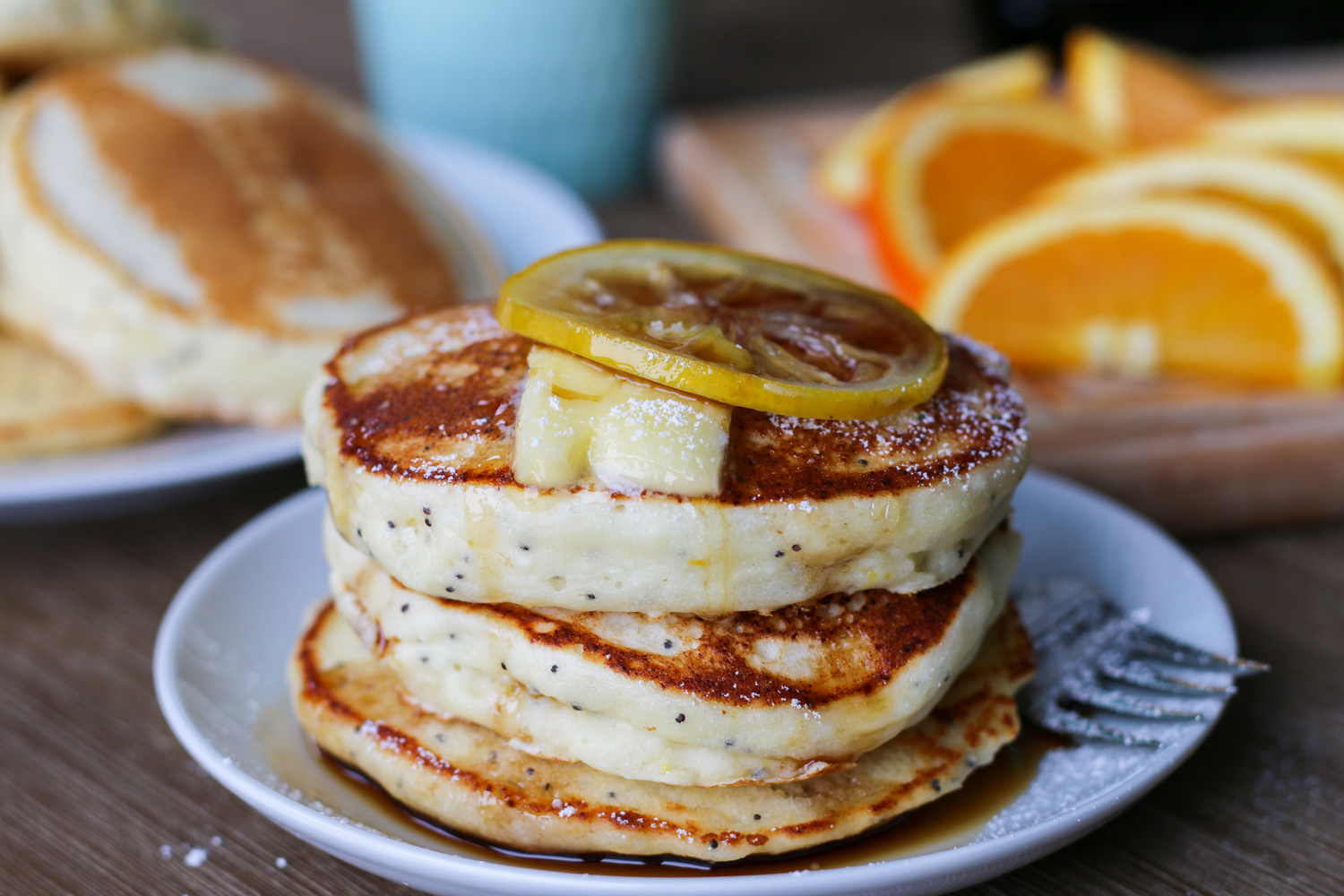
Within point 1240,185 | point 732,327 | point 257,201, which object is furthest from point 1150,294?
point 257,201

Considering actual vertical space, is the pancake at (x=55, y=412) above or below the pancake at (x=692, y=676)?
below

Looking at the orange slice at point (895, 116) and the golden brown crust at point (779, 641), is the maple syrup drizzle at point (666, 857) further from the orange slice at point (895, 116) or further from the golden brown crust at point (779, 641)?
the orange slice at point (895, 116)

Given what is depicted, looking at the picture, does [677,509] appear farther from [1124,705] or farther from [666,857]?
[1124,705]

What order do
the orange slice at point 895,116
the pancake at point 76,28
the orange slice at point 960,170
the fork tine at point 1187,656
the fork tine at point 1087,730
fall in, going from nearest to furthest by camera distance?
the fork tine at point 1087,730 < the fork tine at point 1187,656 < the pancake at point 76,28 < the orange slice at point 960,170 < the orange slice at point 895,116

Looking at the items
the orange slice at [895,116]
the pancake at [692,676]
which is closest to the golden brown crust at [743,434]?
the pancake at [692,676]

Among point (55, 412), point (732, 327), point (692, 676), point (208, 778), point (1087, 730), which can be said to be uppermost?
point (732, 327)

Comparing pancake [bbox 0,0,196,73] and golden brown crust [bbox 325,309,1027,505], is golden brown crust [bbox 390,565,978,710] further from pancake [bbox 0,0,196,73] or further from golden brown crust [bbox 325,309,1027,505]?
pancake [bbox 0,0,196,73]
